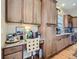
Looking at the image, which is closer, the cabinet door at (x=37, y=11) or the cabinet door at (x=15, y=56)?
the cabinet door at (x=15, y=56)

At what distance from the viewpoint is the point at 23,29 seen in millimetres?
3938

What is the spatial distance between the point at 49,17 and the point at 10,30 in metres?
2.08

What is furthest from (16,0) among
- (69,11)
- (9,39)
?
(69,11)

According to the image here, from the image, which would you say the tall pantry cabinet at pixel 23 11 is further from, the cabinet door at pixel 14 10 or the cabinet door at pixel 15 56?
the cabinet door at pixel 15 56

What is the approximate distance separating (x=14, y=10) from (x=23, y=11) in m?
0.44

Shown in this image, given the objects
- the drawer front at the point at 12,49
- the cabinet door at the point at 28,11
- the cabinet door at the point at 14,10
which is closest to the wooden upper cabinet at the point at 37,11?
the cabinet door at the point at 28,11

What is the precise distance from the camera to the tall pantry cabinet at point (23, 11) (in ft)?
9.80

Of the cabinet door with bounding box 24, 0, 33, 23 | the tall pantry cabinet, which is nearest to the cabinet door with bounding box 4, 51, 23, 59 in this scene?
the tall pantry cabinet

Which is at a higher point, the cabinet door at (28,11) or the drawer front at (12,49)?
the cabinet door at (28,11)

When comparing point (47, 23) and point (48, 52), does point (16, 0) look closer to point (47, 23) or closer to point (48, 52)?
point (47, 23)

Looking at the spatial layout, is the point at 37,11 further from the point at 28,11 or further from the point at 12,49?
the point at 12,49

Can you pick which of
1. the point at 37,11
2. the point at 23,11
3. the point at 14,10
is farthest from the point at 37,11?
the point at 14,10

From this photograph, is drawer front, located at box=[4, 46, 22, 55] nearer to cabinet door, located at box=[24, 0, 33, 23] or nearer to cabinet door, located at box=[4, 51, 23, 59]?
cabinet door, located at box=[4, 51, 23, 59]

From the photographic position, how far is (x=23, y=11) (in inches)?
138
